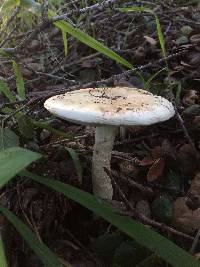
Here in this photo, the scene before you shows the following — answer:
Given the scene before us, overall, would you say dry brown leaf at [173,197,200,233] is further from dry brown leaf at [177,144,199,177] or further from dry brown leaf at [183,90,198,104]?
dry brown leaf at [183,90,198,104]

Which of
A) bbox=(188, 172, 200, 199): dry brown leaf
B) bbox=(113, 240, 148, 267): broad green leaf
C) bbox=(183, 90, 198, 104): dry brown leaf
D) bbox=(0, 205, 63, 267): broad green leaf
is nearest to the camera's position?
bbox=(0, 205, 63, 267): broad green leaf

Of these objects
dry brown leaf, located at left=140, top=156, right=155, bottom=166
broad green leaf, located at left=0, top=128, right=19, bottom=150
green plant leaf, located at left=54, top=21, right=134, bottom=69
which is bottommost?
dry brown leaf, located at left=140, top=156, right=155, bottom=166

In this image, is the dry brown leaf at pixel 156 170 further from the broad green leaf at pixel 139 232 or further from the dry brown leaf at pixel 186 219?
the broad green leaf at pixel 139 232

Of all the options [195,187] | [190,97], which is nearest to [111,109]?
[195,187]

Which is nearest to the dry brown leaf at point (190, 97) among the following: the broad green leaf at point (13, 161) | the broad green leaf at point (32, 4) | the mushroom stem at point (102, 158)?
the mushroom stem at point (102, 158)

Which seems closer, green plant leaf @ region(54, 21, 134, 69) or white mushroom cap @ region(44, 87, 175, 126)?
white mushroom cap @ region(44, 87, 175, 126)

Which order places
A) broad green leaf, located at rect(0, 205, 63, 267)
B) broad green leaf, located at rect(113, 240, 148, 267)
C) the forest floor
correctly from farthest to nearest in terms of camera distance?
1. the forest floor
2. broad green leaf, located at rect(113, 240, 148, 267)
3. broad green leaf, located at rect(0, 205, 63, 267)

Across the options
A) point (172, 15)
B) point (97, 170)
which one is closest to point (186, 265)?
point (97, 170)

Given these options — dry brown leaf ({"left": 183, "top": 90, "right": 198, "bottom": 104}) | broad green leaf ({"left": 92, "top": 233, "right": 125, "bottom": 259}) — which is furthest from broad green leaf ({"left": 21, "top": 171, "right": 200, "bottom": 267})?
dry brown leaf ({"left": 183, "top": 90, "right": 198, "bottom": 104})
